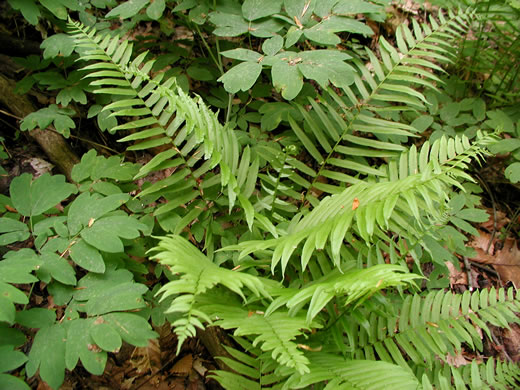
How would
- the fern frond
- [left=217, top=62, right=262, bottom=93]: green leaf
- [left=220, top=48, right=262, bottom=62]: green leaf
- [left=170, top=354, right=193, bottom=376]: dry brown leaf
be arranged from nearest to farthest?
the fern frond, [left=217, top=62, right=262, bottom=93]: green leaf, [left=220, top=48, right=262, bottom=62]: green leaf, [left=170, top=354, right=193, bottom=376]: dry brown leaf

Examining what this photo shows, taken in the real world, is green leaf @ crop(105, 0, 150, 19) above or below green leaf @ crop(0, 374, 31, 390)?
above

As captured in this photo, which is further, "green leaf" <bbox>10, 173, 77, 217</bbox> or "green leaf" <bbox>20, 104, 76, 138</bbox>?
"green leaf" <bbox>20, 104, 76, 138</bbox>

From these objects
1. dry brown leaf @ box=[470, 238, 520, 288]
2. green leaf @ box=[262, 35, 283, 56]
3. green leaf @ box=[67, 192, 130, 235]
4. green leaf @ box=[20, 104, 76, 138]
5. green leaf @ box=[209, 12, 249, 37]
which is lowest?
dry brown leaf @ box=[470, 238, 520, 288]

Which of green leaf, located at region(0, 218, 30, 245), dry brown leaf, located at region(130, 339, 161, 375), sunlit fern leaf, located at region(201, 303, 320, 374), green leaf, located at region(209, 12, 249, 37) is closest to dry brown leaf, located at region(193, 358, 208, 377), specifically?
dry brown leaf, located at region(130, 339, 161, 375)

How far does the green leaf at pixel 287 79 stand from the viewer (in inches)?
64.6

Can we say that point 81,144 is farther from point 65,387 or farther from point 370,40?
point 370,40

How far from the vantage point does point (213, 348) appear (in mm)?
1858

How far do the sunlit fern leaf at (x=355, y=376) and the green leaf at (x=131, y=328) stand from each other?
0.52 metres

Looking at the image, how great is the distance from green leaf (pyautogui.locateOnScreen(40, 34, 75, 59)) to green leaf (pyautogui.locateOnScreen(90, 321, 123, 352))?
1.42 metres

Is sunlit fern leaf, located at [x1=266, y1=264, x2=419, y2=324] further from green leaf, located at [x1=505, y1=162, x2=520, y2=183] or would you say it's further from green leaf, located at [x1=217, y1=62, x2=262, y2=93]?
green leaf, located at [x1=505, y1=162, x2=520, y2=183]

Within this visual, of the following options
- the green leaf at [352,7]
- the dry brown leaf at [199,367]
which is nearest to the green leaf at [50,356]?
the dry brown leaf at [199,367]

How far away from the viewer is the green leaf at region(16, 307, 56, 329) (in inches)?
52.0

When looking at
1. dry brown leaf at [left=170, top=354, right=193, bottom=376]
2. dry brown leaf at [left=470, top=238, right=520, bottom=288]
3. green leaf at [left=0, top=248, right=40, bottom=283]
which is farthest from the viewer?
dry brown leaf at [left=470, top=238, right=520, bottom=288]

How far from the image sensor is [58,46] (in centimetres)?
198
